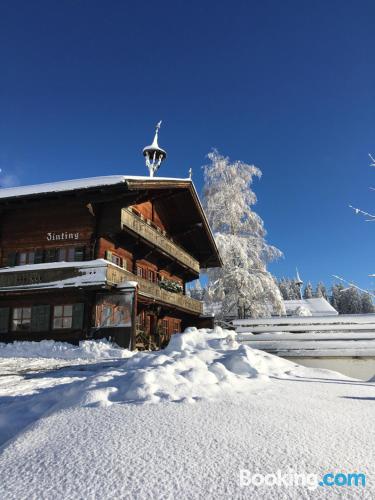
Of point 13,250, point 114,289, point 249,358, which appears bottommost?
point 249,358

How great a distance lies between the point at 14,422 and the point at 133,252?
16743mm

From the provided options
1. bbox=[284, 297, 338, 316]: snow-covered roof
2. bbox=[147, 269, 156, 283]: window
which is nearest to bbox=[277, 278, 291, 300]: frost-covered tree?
bbox=[284, 297, 338, 316]: snow-covered roof

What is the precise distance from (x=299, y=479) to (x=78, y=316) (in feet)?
52.1

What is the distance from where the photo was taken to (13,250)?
18.3 metres

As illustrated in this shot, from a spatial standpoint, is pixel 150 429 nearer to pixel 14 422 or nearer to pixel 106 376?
pixel 14 422

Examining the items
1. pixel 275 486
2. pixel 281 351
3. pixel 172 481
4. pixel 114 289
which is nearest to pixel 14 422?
pixel 172 481

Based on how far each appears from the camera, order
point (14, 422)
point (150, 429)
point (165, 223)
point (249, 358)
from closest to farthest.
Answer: point (150, 429) < point (14, 422) < point (249, 358) < point (165, 223)

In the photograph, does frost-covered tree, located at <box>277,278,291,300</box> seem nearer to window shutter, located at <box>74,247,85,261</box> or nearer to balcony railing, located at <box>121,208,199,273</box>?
balcony railing, located at <box>121,208,199,273</box>

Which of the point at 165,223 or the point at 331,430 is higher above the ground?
the point at 165,223

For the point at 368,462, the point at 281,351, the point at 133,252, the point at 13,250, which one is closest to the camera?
the point at 368,462

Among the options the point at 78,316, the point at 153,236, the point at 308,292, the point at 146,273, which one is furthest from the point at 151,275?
the point at 308,292

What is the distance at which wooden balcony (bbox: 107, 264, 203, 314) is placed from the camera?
51.8 ft

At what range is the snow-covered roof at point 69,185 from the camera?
16.2 metres

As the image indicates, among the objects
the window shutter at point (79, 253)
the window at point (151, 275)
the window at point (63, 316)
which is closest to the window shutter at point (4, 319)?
the window at point (63, 316)
